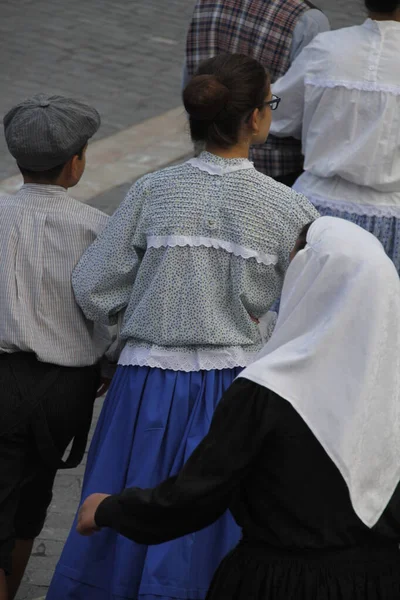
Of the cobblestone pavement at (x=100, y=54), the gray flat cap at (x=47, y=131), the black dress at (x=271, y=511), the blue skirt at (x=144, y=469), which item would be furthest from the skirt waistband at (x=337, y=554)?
the cobblestone pavement at (x=100, y=54)

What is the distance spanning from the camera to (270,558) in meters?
2.25

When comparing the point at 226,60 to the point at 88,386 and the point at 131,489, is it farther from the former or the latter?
the point at 131,489

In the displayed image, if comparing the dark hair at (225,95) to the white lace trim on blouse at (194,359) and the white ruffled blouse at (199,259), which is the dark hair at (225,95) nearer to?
the white ruffled blouse at (199,259)

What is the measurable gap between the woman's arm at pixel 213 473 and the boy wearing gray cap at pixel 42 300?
0.90 m

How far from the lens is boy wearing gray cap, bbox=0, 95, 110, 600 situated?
3018 millimetres

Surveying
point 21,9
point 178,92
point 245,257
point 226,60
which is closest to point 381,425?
point 245,257

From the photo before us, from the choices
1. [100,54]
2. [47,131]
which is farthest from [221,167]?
[100,54]

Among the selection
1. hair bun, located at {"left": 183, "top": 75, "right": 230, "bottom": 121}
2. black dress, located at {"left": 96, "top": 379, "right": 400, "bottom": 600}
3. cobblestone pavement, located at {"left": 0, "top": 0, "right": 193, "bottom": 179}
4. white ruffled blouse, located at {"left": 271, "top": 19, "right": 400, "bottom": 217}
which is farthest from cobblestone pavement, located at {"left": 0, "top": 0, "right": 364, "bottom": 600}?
black dress, located at {"left": 96, "top": 379, "right": 400, "bottom": 600}

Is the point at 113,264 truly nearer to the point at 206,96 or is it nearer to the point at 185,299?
the point at 185,299

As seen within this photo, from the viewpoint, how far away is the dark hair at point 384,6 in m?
4.01

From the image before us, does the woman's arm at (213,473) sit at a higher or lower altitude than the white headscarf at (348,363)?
lower

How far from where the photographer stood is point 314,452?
2.15m

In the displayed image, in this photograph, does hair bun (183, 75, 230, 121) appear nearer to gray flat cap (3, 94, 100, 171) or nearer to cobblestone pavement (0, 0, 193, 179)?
gray flat cap (3, 94, 100, 171)

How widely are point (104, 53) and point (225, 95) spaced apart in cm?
712
